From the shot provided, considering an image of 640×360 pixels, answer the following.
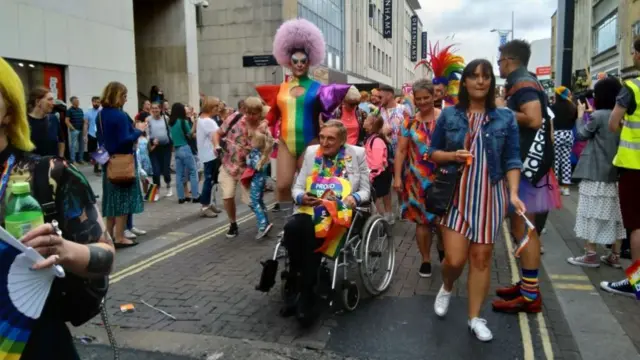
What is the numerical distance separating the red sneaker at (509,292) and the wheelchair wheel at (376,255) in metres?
0.94

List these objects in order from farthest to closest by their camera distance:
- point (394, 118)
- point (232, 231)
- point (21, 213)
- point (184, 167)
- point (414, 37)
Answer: point (414, 37), point (184, 167), point (394, 118), point (232, 231), point (21, 213)

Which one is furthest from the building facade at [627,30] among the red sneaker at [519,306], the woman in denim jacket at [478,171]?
the woman in denim jacket at [478,171]

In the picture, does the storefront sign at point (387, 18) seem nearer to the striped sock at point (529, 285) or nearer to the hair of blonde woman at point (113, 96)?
the hair of blonde woman at point (113, 96)

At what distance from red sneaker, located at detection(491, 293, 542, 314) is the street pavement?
61 millimetres

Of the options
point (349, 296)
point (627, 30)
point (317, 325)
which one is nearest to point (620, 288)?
point (349, 296)

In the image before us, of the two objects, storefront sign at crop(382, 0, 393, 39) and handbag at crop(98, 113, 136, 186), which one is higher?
storefront sign at crop(382, 0, 393, 39)

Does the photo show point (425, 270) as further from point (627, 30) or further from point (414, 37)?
point (414, 37)

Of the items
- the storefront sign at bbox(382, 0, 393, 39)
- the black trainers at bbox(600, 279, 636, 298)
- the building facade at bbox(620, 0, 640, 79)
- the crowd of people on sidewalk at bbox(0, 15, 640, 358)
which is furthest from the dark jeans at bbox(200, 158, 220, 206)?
the storefront sign at bbox(382, 0, 393, 39)

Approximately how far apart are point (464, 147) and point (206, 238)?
166 inches

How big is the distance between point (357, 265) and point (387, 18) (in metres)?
48.4

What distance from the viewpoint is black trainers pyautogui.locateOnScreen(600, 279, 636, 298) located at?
14.8 ft

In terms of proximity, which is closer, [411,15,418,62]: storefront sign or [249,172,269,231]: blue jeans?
[249,172,269,231]: blue jeans

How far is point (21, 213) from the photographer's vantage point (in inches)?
56.6

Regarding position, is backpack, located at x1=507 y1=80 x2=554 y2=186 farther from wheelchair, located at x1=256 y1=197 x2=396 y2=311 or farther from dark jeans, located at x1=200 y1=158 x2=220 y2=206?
dark jeans, located at x1=200 y1=158 x2=220 y2=206
